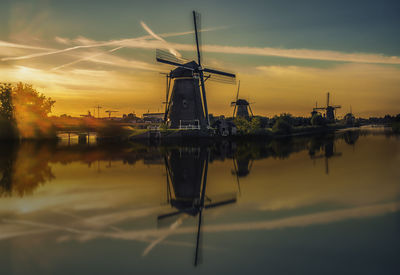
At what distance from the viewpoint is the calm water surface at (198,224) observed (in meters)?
6.98

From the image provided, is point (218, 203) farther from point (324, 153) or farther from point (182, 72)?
point (182, 72)

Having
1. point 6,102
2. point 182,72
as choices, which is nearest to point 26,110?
point 6,102

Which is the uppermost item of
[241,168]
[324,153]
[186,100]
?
[186,100]

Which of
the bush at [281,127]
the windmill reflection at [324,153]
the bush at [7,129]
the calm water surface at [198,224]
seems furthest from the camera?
the bush at [281,127]

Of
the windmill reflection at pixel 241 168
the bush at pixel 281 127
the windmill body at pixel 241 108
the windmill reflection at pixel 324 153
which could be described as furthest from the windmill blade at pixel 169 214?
the windmill body at pixel 241 108

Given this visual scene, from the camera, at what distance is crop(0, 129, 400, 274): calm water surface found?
6.98 metres

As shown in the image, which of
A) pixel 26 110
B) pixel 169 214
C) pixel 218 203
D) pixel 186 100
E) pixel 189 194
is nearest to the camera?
pixel 169 214

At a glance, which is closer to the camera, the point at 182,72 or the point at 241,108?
the point at 182,72

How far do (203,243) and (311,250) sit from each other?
3033 millimetres

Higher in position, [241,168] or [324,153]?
[324,153]

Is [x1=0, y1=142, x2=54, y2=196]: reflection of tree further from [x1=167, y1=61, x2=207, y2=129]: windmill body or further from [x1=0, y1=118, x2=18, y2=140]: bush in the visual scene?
[x1=167, y1=61, x2=207, y2=129]: windmill body

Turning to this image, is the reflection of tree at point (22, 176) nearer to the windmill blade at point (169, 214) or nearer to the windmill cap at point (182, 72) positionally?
the windmill blade at point (169, 214)

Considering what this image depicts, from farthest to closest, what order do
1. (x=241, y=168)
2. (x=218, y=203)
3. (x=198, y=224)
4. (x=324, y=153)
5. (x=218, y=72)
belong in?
(x=218, y=72) < (x=324, y=153) < (x=241, y=168) < (x=218, y=203) < (x=198, y=224)

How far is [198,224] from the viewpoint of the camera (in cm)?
956
